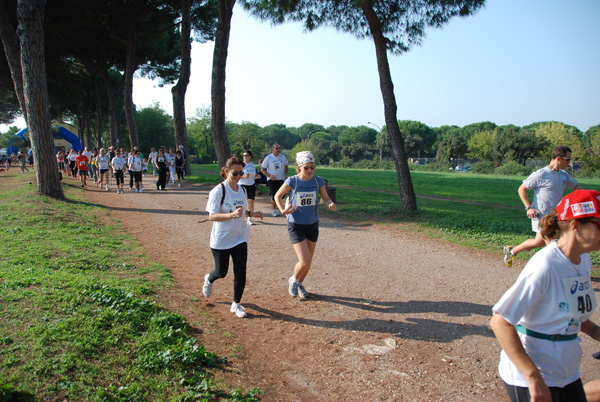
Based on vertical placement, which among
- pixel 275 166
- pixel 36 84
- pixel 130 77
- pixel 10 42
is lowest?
pixel 275 166

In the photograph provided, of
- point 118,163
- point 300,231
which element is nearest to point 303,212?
point 300,231

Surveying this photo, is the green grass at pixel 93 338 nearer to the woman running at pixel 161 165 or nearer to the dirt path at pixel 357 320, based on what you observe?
the dirt path at pixel 357 320

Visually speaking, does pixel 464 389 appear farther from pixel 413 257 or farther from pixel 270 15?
pixel 270 15

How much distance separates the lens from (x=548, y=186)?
255 inches

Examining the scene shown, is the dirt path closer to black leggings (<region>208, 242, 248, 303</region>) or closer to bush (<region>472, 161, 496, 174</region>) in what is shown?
black leggings (<region>208, 242, 248, 303</region>)

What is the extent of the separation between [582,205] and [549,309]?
0.55 m

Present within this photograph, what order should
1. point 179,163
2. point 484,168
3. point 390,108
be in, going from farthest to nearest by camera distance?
point 484,168 < point 179,163 < point 390,108

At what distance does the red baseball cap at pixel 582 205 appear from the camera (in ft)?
6.96

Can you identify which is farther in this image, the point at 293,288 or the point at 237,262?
the point at 293,288

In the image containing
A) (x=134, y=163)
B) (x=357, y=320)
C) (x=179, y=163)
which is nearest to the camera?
(x=357, y=320)

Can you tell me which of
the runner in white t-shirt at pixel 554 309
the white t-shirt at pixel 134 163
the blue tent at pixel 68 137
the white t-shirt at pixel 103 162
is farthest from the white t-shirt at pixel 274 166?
the blue tent at pixel 68 137

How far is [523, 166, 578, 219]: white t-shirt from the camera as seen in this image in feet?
21.1

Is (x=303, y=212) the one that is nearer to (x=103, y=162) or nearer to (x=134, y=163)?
(x=134, y=163)

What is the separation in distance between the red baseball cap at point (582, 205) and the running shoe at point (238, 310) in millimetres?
3927
